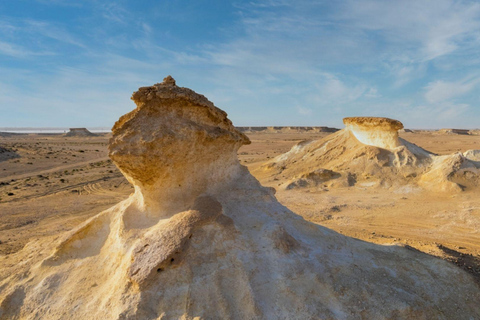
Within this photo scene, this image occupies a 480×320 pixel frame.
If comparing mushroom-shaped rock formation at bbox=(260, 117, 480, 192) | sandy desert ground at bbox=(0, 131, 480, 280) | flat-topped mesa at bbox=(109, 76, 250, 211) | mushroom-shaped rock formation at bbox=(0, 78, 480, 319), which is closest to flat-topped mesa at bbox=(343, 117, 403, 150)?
mushroom-shaped rock formation at bbox=(260, 117, 480, 192)

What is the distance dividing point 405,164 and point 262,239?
10904mm

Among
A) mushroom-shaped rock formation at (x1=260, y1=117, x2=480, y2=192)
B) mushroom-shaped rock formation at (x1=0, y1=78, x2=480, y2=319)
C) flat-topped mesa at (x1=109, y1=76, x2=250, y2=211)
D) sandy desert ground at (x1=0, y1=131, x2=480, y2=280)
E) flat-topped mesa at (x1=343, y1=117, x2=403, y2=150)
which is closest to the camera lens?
mushroom-shaped rock formation at (x1=0, y1=78, x2=480, y2=319)

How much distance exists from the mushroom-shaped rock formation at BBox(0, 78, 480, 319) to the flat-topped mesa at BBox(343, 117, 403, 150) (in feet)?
31.6

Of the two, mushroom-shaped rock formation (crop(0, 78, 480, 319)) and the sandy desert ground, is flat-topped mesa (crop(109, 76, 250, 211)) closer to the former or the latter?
mushroom-shaped rock formation (crop(0, 78, 480, 319))

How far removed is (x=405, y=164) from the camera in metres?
12.9

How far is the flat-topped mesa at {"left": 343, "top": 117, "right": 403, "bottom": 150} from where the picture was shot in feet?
45.0

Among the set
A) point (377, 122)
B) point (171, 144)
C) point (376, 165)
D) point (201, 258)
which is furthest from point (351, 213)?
point (171, 144)

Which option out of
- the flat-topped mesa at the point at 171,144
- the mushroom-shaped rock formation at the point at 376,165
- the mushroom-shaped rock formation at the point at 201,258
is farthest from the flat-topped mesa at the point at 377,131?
the flat-topped mesa at the point at 171,144

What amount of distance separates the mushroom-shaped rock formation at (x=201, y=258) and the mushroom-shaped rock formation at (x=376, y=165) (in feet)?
25.7

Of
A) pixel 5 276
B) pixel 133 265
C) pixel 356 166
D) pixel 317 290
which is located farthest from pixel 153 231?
pixel 356 166

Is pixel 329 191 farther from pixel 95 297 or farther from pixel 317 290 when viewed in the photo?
pixel 95 297

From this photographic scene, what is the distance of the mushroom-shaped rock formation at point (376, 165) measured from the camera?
11656 millimetres

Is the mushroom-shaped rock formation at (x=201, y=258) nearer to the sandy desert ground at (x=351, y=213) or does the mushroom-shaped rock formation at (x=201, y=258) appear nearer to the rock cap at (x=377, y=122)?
the sandy desert ground at (x=351, y=213)

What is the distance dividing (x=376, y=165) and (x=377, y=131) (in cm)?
197
